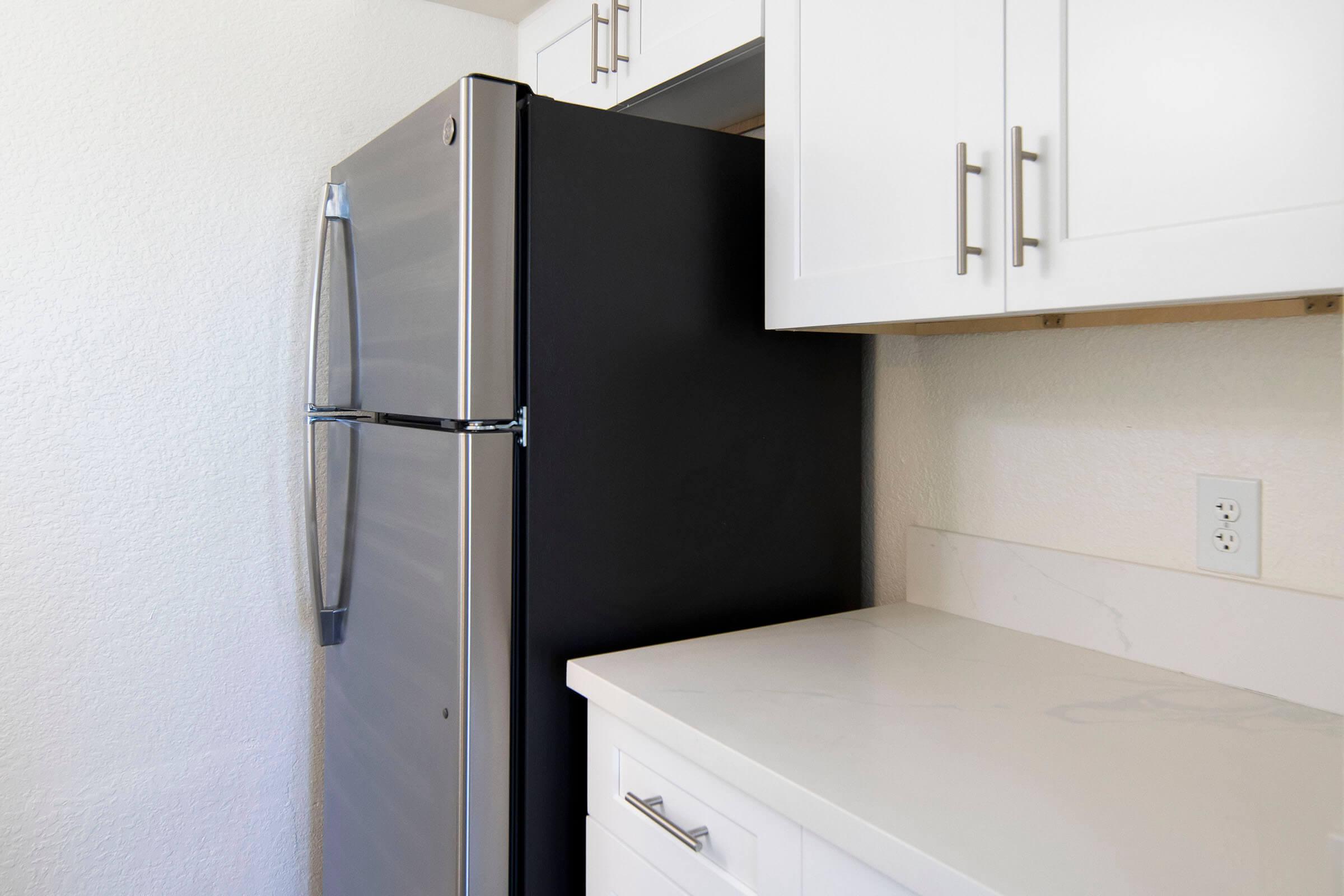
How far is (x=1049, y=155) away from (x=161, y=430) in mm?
1572

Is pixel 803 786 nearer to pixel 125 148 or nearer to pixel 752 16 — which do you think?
pixel 752 16

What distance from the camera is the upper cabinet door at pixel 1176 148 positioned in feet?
2.38

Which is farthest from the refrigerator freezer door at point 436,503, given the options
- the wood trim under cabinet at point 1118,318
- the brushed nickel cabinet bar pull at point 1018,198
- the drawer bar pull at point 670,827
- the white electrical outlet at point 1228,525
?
the white electrical outlet at point 1228,525

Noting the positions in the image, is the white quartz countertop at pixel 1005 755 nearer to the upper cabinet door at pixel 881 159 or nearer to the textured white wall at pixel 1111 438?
the textured white wall at pixel 1111 438

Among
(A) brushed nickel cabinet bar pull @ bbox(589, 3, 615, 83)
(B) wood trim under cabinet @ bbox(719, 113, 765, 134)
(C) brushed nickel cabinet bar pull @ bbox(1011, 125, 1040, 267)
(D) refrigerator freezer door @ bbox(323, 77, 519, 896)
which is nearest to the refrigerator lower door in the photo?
(D) refrigerator freezer door @ bbox(323, 77, 519, 896)

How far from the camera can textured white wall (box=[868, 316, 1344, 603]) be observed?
1.01 m

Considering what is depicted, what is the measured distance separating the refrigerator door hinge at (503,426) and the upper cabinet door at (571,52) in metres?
0.73

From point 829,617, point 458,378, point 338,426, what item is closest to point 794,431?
point 829,617

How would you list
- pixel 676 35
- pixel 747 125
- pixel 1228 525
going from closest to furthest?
pixel 1228 525
pixel 676 35
pixel 747 125

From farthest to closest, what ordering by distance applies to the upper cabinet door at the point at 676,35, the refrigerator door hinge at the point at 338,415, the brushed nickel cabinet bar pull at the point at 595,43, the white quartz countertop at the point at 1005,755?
the brushed nickel cabinet bar pull at the point at 595,43, the refrigerator door hinge at the point at 338,415, the upper cabinet door at the point at 676,35, the white quartz countertop at the point at 1005,755

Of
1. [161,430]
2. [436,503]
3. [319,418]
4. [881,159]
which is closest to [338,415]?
[319,418]

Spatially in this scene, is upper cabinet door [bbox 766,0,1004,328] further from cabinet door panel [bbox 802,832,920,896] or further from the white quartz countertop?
cabinet door panel [bbox 802,832,920,896]

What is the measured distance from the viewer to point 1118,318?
1.14m

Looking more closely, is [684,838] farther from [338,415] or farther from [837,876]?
[338,415]
